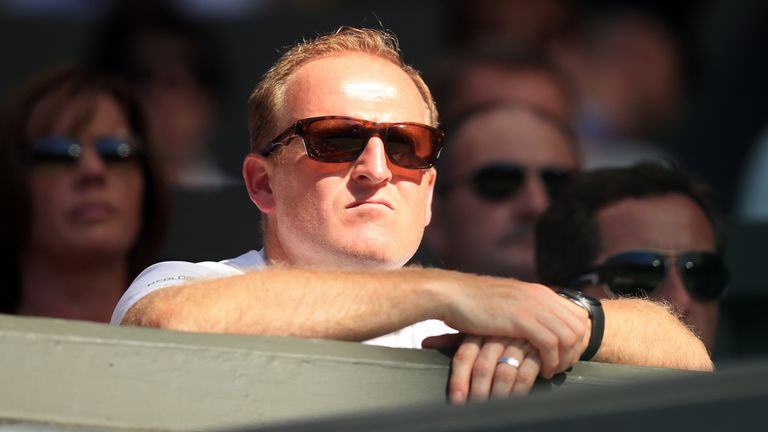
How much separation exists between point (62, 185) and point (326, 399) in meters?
1.96

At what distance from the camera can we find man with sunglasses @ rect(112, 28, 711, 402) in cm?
257

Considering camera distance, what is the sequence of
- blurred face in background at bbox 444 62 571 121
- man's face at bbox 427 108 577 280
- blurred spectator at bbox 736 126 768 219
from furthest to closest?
blurred spectator at bbox 736 126 768 219 < blurred face in background at bbox 444 62 571 121 < man's face at bbox 427 108 577 280

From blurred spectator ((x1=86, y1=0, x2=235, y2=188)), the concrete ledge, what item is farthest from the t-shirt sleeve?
blurred spectator ((x1=86, y1=0, x2=235, y2=188))

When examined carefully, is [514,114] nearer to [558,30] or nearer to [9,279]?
[558,30]

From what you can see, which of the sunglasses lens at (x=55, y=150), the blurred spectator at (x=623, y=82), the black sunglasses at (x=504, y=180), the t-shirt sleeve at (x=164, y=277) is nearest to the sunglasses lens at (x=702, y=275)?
the black sunglasses at (x=504, y=180)

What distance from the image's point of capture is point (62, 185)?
4.20 meters

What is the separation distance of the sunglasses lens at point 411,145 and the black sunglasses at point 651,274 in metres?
0.80

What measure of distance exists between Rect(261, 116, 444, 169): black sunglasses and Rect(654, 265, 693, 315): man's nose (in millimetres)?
925

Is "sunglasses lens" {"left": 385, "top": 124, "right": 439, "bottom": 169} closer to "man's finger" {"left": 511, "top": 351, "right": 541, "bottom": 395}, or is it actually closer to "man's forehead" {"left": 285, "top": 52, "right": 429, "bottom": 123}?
"man's forehead" {"left": 285, "top": 52, "right": 429, "bottom": 123}

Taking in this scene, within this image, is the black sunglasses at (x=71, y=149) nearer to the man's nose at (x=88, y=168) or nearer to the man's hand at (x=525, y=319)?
the man's nose at (x=88, y=168)

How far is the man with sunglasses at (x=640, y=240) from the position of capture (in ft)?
12.0

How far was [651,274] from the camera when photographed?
366cm

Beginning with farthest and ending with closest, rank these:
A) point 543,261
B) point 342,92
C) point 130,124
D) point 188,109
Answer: point 188,109 → point 130,124 → point 543,261 → point 342,92

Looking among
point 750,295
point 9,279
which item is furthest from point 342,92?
point 750,295
